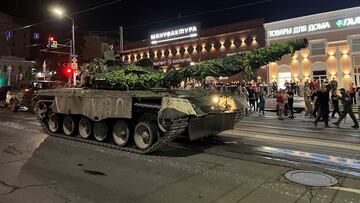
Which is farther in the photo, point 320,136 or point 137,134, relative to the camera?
point 320,136

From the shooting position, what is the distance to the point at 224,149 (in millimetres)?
8789

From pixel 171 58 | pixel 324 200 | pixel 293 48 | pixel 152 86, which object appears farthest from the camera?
pixel 171 58

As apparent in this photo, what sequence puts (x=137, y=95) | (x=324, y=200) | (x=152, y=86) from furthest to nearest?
(x=152, y=86) < (x=137, y=95) < (x=324, y=200)

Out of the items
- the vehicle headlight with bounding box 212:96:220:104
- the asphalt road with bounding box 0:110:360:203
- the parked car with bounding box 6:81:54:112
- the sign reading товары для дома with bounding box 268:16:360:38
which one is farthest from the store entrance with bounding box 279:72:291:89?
the vehicle headlight with bounding box 212:96:220:104

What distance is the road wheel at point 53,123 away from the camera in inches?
459

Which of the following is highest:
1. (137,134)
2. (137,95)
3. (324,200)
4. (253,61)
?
(253,61)

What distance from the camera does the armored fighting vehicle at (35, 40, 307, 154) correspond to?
7.86 meters

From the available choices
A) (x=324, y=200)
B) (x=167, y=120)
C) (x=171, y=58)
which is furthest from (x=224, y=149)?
(x=171, y=58)

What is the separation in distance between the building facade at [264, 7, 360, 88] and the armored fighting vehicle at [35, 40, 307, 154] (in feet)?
75.4

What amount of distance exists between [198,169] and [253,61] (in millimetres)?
2939

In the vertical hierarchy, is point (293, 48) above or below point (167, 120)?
Answer: above

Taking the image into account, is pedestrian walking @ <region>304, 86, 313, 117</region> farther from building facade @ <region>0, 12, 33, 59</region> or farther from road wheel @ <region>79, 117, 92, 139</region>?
building facade @ <region>0, 12, 33, 59</region>

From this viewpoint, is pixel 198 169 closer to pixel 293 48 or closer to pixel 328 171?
pixel 328 171

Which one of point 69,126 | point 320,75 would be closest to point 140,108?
point 69,126
